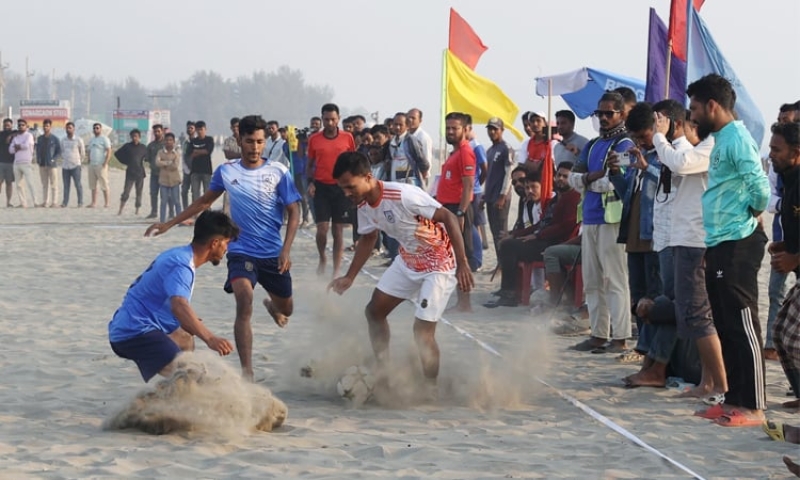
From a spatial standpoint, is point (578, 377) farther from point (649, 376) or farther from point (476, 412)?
point (476, 412)

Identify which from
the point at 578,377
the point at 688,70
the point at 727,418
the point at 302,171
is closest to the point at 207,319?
the point at 578,377

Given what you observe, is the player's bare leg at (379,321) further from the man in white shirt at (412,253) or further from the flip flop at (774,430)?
the flip flop at (774,430)

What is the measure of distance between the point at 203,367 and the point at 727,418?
306 centimetres

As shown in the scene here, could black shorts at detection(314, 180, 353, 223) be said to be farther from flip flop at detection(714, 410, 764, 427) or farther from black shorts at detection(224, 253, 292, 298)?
flip flop at detection(714, 410, 764, 427)

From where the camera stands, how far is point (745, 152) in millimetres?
6645

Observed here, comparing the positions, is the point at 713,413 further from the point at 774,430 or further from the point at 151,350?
the point at 151,350

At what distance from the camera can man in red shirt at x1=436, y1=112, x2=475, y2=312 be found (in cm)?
1195

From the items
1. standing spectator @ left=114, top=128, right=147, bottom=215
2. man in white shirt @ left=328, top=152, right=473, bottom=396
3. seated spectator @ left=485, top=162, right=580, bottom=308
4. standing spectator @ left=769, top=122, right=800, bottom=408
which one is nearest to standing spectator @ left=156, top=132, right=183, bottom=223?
standing spectator @ left=114, top=128, right=147, bottom=215

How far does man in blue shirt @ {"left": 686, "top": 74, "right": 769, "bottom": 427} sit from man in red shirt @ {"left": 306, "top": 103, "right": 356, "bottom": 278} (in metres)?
7.65

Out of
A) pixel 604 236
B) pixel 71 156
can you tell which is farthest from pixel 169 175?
pixel 604 236

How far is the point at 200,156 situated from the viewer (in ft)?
72.0

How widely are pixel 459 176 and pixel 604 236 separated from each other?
354 centimetres

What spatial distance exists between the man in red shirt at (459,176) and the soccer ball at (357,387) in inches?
169

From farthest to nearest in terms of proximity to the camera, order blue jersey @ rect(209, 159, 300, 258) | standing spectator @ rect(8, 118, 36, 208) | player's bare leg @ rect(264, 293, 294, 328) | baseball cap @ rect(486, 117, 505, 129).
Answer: standing spectator @ rect(8, 118, 36, 208) < baseball cap @ rect(486, 117, 505, 129) < player's bare leg @ rect(264, 293, 294, 328) < blue jersey @ rect(209, 159, 300, 258)
